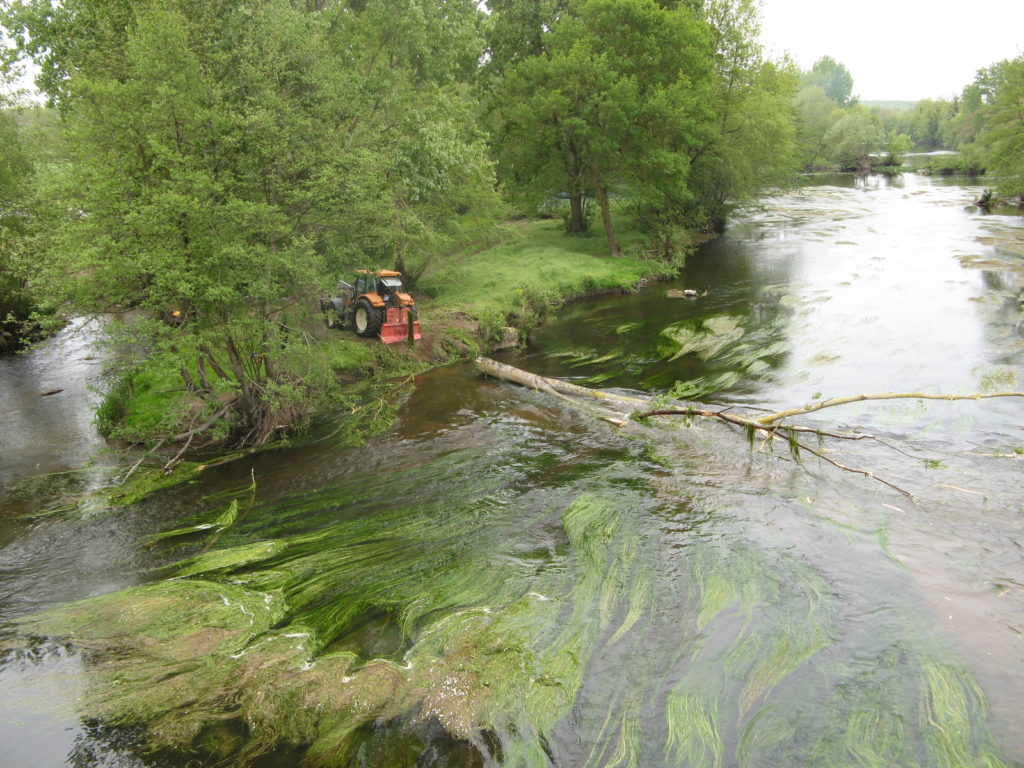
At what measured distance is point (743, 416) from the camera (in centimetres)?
1159

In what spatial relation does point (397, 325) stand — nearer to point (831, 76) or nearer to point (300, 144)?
point (300, 144)

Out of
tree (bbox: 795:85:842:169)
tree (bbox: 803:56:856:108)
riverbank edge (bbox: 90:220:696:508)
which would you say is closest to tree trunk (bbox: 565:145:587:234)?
riverbank edge (bbox: 90:220:696:508)

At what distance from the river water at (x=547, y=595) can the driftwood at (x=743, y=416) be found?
0.92 feet

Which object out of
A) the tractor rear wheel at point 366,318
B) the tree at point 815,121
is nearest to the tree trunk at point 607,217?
the tractor rear wheel at point 366,318

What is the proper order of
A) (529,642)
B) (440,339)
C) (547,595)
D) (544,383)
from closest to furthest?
(529,642), (547,595), (544,383), (440,339)

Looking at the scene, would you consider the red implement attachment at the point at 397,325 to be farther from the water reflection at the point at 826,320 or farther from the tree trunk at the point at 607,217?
the tree trunk at the point at 607,217

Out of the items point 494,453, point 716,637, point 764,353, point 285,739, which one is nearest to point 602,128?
point 764,353

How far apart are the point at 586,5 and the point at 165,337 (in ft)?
79.1

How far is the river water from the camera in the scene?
517cm

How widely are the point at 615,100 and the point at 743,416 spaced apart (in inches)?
725

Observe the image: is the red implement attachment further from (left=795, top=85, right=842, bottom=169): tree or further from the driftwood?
(left=795, top=85, right=842, bottom=169): tree

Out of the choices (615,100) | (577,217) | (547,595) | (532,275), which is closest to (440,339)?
(532,275)

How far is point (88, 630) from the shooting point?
265 inches

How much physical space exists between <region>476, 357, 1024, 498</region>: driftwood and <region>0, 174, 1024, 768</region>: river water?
0.28 metres
